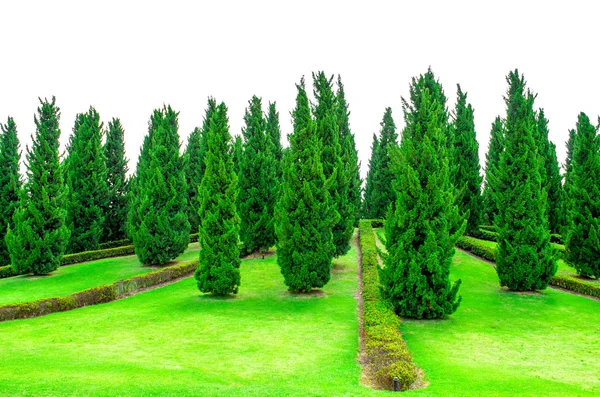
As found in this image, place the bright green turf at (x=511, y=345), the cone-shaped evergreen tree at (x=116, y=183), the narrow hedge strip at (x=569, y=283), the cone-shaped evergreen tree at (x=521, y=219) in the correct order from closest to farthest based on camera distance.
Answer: the bright green turf at (x=511, y=345)
the narrow hedge strip at (x=569, y=283)
the cone-shaped evergreen tree at (x=521, y=219)
the cone-shaped evergreen tree at (x=116, y=183)

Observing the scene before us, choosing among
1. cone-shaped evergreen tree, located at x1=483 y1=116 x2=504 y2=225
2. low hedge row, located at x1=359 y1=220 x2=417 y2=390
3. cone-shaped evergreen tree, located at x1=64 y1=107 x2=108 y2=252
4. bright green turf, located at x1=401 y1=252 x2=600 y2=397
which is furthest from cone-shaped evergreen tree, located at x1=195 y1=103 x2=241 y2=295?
cone-shaped evergreen tree, located at x1=483 y1=116 x2=504 y2=225

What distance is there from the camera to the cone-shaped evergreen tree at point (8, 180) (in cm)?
3400

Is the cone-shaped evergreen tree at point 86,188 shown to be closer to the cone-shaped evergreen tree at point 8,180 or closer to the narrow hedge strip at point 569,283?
the cone-shaped evergreen tree at point 8,180

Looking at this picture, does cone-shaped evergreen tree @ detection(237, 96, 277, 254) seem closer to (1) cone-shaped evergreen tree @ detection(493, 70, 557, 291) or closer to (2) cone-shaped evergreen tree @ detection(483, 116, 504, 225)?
(1) cone-shaped evergreen tree @ detection(493, 70, 557, 291)

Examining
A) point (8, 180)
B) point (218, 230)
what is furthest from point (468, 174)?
point (8, 180)

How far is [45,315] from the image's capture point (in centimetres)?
2006

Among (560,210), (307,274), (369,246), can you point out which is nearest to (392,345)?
(307,274)

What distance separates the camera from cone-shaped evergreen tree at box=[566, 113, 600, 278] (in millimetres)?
26047

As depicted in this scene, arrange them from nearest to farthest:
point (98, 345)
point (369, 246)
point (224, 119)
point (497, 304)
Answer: point (98, 345) → point (497, 304) → point (224, 119) → point (369, 246)

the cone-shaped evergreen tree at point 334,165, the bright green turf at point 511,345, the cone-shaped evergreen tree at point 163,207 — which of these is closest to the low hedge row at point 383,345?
the bright green turf at point 511,345

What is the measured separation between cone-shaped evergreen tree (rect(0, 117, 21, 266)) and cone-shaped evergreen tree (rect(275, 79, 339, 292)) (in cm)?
2143

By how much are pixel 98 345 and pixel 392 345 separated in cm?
924

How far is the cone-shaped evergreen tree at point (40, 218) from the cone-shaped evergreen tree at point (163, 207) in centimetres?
493

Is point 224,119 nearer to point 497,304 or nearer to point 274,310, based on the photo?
point 274,310
